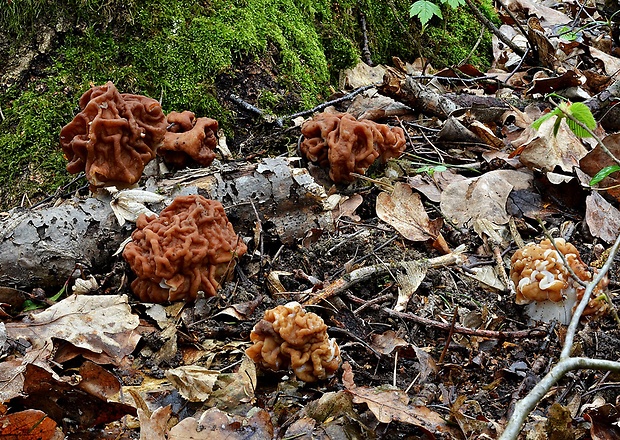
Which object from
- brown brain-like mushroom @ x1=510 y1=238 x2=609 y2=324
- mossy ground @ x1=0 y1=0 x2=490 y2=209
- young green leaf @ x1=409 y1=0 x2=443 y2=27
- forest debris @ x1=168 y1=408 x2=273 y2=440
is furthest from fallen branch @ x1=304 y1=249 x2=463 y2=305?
young green leaf @ x1=409 y1=0 x2=443 y2=27

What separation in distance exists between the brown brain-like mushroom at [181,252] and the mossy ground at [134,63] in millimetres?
1336

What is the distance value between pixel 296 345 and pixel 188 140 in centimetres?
188

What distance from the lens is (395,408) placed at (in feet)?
8.38

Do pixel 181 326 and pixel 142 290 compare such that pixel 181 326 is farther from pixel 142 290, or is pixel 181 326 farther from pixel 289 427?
pixel 289 427

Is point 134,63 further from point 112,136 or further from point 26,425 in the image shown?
point 26,425

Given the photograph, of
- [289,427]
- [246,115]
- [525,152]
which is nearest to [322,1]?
[246,115]

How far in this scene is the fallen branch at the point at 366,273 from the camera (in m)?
3.38

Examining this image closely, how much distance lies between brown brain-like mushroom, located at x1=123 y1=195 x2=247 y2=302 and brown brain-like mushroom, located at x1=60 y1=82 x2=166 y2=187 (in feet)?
1.72

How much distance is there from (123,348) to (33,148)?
84.8 inches

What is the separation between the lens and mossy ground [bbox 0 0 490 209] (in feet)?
14.7

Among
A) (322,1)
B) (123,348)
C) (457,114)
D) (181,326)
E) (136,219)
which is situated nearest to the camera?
(123,348)

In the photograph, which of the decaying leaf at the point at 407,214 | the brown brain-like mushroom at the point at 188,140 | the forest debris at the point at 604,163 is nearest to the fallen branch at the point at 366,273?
the decaying leaf at the point at 407,214

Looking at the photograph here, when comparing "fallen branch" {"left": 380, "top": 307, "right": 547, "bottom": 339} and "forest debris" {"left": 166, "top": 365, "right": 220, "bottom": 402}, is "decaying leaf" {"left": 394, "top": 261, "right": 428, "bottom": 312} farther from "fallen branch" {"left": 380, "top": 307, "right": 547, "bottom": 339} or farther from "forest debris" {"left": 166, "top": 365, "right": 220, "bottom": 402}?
"forest debris" {"left": 166, "top": 365, "right": 220, "bottom": 402}

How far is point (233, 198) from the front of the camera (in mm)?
3973
